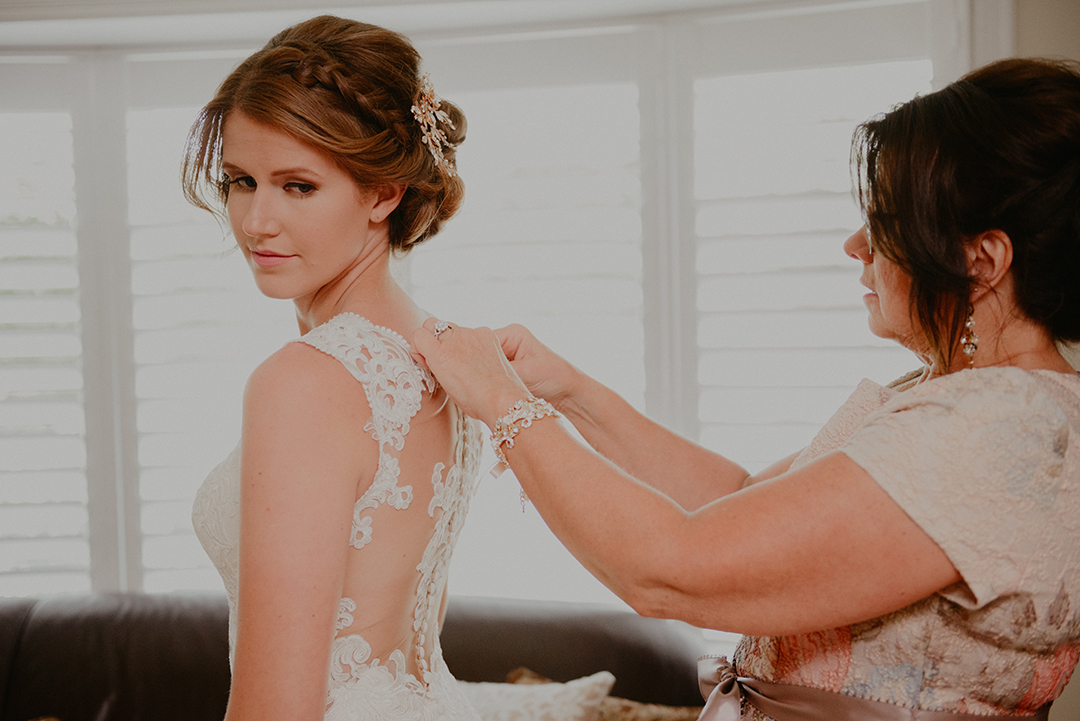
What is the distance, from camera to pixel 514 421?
1068 mm

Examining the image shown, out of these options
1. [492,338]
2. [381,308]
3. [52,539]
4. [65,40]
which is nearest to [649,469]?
[492,338]

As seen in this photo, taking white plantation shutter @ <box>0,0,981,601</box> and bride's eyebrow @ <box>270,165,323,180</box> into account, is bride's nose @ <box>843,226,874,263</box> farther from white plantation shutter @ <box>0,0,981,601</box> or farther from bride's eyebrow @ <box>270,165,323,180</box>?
white plantation shutter @ <box>0,0,981,601</box>

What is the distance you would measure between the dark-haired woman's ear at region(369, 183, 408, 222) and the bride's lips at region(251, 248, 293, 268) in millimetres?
168

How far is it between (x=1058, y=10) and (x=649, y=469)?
1621 millimetres

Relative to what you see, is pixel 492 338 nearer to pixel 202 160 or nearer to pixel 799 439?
pixel 202 160

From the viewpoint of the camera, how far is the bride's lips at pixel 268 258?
1.19m

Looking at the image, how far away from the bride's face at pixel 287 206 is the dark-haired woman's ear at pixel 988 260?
88 cm

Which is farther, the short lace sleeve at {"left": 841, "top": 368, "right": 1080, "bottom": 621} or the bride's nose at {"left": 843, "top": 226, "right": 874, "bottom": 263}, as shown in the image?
the bride's nose at {"left": 843, "top": 226, "right": 874, "bottom": 263}

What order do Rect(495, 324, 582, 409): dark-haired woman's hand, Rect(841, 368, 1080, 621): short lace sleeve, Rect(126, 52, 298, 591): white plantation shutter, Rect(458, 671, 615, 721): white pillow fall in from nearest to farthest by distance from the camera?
Rect(841, 368, 1080, 621): short lace sleeve, Rect(495, 324, 582, 409): dark-haired woman's hand, Rect(458, 671, 615, 721): white pillow, Rect(126, 52, 298, 591): white plantation shutter

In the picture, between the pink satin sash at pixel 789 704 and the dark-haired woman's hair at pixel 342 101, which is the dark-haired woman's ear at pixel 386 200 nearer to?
the dark-haired woman's hair at pixel 342 101

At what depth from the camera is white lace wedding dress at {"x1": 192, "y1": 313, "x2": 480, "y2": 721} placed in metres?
1.09

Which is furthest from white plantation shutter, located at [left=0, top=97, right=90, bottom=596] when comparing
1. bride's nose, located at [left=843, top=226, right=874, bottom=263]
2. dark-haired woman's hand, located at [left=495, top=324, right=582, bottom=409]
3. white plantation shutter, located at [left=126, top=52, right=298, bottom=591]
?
bride's nose, located at [left=843, top=226, right=874, bottom=263]

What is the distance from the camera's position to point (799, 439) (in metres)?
2.25

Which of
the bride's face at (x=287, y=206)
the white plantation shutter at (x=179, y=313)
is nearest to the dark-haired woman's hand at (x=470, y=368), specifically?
the bride's face at (x=287, y=206)
